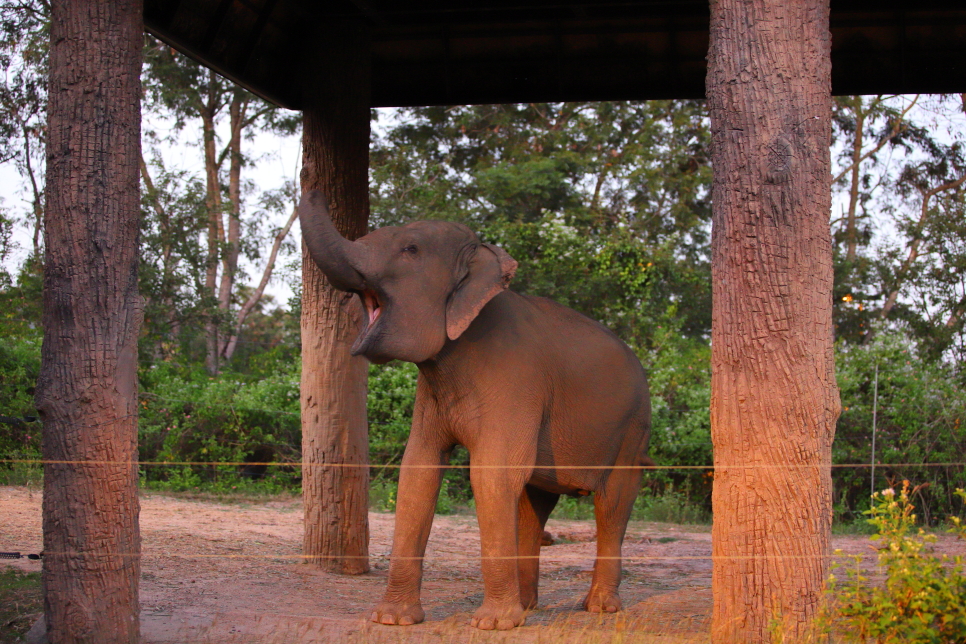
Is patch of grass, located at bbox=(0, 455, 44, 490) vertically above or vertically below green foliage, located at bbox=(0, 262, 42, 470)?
below

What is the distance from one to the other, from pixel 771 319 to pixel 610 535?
2.42 m

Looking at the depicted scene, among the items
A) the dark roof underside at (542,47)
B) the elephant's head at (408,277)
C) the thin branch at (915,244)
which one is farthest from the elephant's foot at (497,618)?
the thin branch at (915,244)

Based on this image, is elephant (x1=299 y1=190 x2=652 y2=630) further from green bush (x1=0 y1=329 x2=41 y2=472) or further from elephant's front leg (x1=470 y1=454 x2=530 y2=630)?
green bush (x1=0 y1=329 x2=41 y2=472)

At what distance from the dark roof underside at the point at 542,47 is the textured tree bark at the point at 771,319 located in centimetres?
316

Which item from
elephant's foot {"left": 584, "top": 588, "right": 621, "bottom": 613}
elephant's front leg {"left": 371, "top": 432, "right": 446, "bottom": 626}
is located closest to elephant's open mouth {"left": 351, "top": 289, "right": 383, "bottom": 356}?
elephant's front leg {"left": 371, "top": 432, "right": 446, "bottom": 626}

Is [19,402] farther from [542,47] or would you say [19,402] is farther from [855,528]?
[855,528]

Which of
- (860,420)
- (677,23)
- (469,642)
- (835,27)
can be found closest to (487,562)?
(469,642)

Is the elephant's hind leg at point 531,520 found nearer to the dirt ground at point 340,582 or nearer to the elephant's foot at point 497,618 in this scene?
the dirt ground at point 340,582

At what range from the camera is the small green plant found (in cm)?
390

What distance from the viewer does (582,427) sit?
614 centimetres

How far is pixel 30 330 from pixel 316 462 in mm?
9445

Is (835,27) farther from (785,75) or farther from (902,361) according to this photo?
(902,361)

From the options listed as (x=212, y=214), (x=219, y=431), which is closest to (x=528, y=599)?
(x=219, y=431)

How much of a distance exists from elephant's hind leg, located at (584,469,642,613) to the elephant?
0.01 meters
